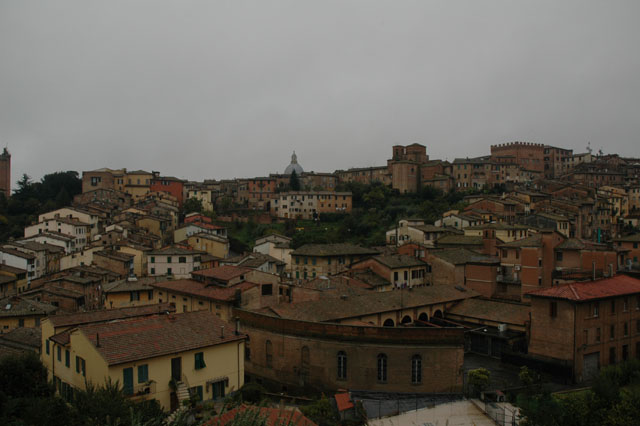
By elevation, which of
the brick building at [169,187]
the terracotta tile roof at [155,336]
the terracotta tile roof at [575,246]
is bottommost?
the terracotta tile roof at [155,336]

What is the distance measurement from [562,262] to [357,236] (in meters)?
31.3

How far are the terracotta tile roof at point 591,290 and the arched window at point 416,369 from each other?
26.7 feet

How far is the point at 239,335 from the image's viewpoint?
2117cm

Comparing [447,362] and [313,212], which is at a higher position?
[313,212]

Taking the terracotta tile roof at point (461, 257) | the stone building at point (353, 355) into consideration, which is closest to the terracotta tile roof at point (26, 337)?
the stone building at point (353, 355)

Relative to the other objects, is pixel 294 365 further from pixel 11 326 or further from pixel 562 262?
pixel 562 262

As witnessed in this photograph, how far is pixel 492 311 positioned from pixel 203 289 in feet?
59.3

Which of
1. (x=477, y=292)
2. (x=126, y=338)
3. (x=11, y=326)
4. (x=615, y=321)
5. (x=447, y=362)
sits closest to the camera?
(x=126, y=338)

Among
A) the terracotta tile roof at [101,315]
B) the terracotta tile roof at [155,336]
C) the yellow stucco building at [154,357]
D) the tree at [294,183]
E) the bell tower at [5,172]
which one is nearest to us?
the yellow stucco building at [154,357]

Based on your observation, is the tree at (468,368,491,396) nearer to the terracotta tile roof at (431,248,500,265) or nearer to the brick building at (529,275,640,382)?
the brick building at (529,275,640,382)

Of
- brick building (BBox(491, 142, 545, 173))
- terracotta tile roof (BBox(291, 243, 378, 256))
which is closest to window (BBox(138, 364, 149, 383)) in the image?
terracotta tile roof (BBox(291, 243, 378, 256))

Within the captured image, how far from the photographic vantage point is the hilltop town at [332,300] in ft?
67.1

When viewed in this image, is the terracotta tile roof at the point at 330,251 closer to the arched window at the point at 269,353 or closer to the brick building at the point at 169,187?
the arched window at the point at 269,353

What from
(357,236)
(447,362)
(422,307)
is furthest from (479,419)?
(357,236)
